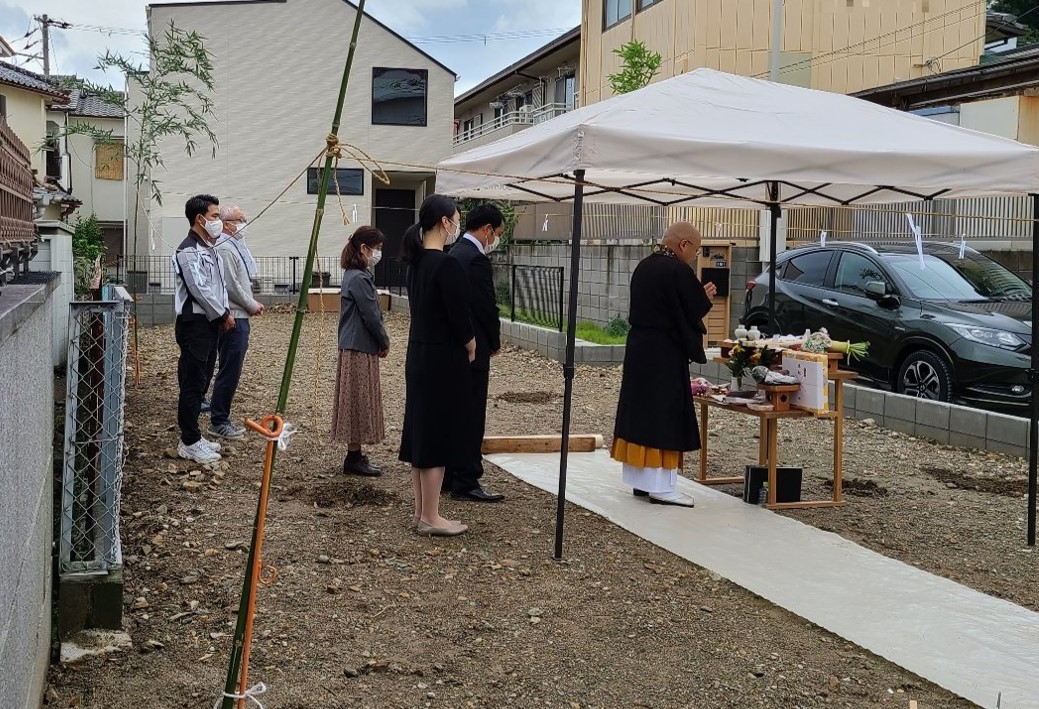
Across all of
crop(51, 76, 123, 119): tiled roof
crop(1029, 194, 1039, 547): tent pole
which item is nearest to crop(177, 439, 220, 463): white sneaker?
crop(1029, 194, 1039, 547): tent pole

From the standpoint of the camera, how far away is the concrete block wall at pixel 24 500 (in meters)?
2.39

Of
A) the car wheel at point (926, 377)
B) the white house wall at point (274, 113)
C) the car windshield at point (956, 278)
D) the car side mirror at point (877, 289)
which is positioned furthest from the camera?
the white house wall at point (274, 113)

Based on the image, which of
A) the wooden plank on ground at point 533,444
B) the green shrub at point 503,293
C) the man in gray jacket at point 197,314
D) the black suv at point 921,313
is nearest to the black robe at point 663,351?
the wooden plank on ground at point 533,444

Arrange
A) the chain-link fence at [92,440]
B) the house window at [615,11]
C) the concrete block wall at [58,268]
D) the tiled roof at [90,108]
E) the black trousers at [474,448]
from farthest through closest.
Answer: the tiled roof at [90,108]
the house window at [615,11]
the concrete block wall at [58,268]
the black trousers at [474,448]
the chain-link fence at [92,440]

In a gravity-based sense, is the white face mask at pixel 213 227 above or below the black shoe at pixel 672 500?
above

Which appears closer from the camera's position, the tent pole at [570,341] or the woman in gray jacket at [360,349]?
the tent pole at [570,341]

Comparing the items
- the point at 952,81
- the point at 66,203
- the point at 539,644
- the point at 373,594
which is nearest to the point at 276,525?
the point at 373,594

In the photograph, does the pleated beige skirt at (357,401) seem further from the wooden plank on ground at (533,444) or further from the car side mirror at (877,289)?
the car side mirror at (877,289)

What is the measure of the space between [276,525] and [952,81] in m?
13.6

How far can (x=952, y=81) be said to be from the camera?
15.8 meters

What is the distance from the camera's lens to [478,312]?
6348 millimetres

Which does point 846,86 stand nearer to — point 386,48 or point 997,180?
point 386,48

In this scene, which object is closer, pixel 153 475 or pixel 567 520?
pixel 567 520

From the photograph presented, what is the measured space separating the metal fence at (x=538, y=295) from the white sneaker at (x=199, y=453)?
774 cm
